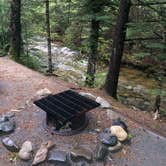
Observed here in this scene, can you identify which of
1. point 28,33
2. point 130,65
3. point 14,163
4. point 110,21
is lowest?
point 130,65

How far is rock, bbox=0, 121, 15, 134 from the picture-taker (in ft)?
16.4

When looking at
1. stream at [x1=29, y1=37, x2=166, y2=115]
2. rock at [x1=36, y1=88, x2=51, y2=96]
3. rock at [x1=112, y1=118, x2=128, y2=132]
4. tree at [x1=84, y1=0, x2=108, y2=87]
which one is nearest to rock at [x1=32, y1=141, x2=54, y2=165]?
rock at [x1=112, y1=118, x2=128, y2=132]

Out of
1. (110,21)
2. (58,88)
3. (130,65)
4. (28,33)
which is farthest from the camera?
(130,65)

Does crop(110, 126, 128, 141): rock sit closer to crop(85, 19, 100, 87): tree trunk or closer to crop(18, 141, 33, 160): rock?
crop(18, 141, 33, 160): rock

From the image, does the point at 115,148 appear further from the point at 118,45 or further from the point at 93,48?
the point at 93,48

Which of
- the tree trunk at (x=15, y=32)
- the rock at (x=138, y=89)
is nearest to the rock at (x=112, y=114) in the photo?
the tree trunk at (x=15, y=32)

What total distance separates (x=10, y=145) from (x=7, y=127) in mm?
498

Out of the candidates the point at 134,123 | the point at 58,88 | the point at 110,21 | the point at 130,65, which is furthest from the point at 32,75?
the point at 130,65

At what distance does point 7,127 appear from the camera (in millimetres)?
5086

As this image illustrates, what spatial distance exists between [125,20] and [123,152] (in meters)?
3.79

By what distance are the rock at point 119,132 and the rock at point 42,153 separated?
112cm

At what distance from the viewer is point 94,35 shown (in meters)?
9.08

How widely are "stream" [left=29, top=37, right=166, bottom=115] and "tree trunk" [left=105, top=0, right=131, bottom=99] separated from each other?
1964mm

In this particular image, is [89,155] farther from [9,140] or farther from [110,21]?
[110,21]
